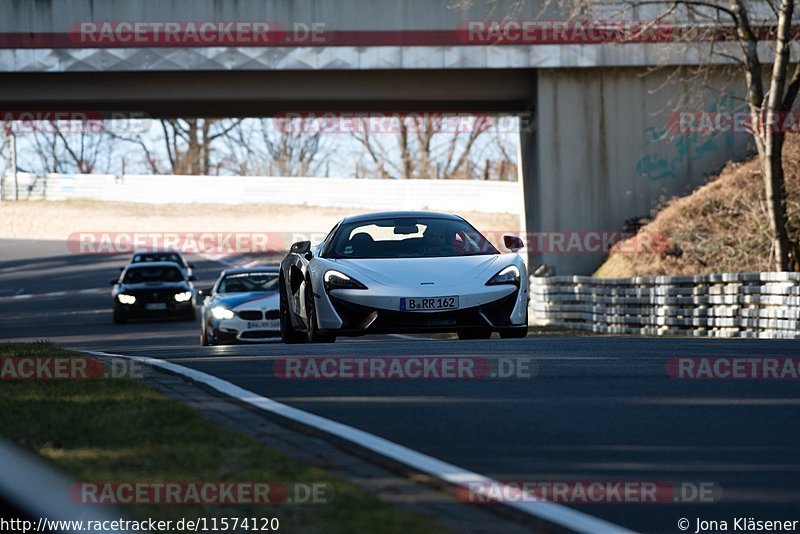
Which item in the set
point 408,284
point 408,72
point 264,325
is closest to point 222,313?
point 264,325

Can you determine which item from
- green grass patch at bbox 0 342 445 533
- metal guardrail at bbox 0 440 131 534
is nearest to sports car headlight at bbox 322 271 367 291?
green grass patch at bbox 0 342 445 533

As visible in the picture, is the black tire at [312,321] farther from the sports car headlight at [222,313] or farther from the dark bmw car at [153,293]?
the dark bmw car at [153,293]

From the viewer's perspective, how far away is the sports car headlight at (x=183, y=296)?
1305 inches

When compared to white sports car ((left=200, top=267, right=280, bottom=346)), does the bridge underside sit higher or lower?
higher

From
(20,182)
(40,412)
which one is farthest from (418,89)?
(20,182)

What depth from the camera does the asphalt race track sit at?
5.75 metres

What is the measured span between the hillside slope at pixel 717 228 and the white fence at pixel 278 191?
35624 millimetres

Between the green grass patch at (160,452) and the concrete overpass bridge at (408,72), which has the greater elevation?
the concrete overpass bridge at (408,72)

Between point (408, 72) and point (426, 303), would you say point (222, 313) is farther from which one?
point (408, 72)
